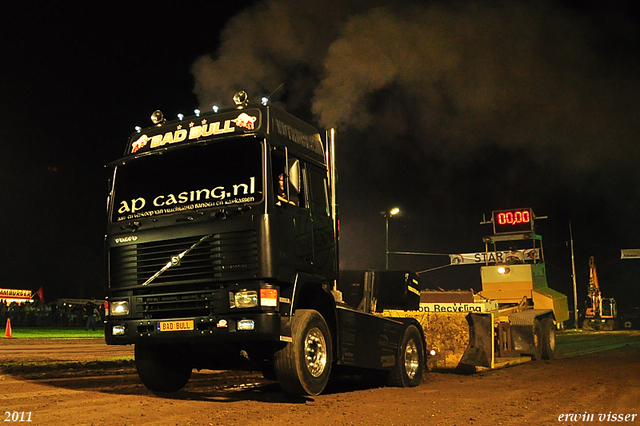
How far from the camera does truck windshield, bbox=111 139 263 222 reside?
27.4 feet

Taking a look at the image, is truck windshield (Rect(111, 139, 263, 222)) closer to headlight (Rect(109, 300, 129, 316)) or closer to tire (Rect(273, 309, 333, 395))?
headlight (Rect(109, 300, 129, 316))

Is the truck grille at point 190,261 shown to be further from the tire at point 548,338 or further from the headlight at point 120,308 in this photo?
the tire at point 548,338

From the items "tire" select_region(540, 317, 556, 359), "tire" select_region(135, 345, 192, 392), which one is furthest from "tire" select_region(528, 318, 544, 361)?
"tire" select_region(135, 345, 192, 392)

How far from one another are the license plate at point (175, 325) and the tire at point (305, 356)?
3.69 feet

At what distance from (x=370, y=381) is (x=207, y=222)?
5.38 metres

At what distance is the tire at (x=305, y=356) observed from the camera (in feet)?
26.6

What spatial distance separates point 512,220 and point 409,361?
2743 centimetres

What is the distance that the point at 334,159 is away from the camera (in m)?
10.4

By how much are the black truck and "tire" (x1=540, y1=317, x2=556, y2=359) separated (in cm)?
933

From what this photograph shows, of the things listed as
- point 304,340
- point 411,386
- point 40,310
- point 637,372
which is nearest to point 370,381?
point 411,386

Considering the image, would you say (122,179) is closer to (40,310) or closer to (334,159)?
(334,159)

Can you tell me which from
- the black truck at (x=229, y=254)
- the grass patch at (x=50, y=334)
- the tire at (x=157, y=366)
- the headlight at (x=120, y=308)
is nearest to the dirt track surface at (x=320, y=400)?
the tire at (x=157, y=366)

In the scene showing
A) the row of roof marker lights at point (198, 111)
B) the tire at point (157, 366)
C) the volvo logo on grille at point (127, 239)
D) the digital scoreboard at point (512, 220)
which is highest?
the digital scoreboard at point (512, 220)

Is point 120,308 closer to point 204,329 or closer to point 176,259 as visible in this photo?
point 176,259
